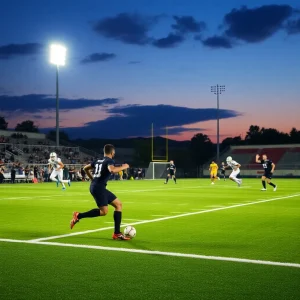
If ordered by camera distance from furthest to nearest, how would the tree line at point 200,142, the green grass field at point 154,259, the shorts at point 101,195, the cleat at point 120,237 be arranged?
the tree line at point 200,142 < the shorts at point 101,195 < the cleat at point 120,237 < the green grass field at point 154,259

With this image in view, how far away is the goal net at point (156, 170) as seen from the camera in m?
60.3

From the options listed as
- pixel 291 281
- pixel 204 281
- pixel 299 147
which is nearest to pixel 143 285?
pixel 204 281

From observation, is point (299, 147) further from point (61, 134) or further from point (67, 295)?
point (67, 295)

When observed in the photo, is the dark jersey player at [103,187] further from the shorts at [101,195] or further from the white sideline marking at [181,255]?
the white sideline marking at [181,255]

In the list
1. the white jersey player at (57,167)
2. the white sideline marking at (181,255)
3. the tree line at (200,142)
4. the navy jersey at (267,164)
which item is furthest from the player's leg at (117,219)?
the tree line at (200,142)

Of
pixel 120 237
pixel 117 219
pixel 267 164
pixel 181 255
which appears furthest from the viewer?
pixel 267 164

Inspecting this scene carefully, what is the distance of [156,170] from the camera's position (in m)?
61.5

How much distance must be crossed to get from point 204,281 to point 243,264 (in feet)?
4.04

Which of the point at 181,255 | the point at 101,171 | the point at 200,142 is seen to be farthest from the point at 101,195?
the point at 200,142

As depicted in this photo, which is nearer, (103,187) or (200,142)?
(103,187)

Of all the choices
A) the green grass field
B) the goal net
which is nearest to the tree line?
the goal net

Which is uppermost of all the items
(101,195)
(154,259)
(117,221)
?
(101,195)

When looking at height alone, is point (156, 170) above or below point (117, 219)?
above

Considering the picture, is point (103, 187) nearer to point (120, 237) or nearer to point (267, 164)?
point (120, 237)
